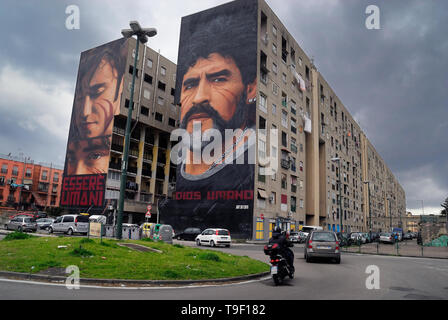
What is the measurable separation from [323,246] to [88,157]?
142 feet

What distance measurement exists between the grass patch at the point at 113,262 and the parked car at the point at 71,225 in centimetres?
1783

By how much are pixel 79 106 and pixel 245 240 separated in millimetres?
35638

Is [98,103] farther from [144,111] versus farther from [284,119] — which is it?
[284,119]

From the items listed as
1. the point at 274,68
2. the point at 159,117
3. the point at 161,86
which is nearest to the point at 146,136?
the point at 159,117

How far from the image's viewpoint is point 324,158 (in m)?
64.9

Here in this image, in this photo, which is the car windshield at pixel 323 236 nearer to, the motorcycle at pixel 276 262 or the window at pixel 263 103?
the motorcycle at pixel 276 262

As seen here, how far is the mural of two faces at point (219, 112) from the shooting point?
40438mm

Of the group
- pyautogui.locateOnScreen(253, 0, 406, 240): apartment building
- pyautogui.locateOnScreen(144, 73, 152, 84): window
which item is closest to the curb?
pyautogui.locateOnScreen(253, 0, 406, 240): apartment building

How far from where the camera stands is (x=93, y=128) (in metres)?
51.9

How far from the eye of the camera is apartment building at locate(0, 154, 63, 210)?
220 feet

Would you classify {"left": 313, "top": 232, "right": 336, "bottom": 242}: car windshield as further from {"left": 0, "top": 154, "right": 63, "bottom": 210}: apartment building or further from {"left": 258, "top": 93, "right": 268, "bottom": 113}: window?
{"left": 0, "top": 154, "right": 63, "bottom": 210}: apartment building

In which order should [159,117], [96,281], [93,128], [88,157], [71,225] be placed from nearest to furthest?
[96,281] < [71,225] < [88,157] < [93,128] < [159,117]

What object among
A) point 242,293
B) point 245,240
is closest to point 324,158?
point 245,240
